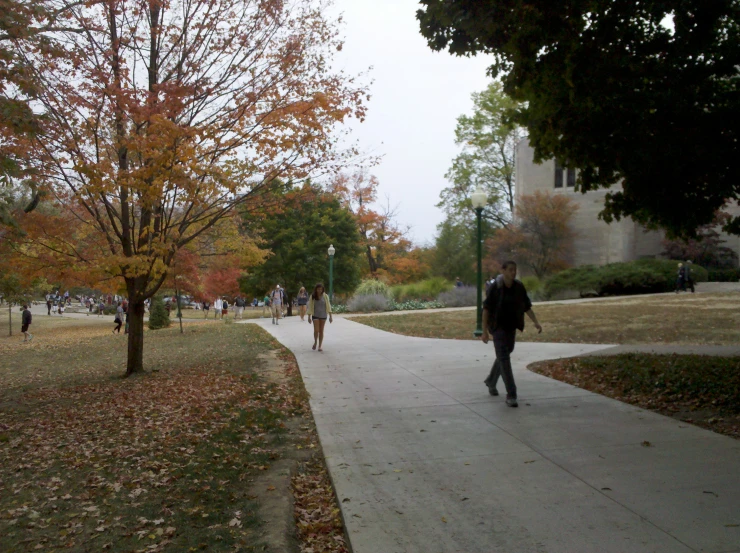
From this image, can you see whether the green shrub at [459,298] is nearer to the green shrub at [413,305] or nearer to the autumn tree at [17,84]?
the green shrub at [413,305]

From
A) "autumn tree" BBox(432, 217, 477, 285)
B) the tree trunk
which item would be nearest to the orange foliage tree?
"autumn tree" BBox(432, 217, 477, 285)

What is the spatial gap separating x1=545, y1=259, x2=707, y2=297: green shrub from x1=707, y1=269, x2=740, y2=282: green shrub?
1.64m

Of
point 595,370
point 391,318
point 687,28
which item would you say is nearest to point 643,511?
point 595,370

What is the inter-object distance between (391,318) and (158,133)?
1661 cm

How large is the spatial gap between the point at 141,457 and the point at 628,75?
24.2ft

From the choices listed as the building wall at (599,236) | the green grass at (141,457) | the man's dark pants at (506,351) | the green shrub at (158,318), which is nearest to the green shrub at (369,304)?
the green shrub at (158,318)

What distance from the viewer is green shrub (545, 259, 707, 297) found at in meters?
35.5

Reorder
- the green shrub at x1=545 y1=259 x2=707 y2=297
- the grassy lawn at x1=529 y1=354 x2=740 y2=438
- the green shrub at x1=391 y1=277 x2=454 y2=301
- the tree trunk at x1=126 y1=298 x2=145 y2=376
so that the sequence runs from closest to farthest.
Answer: the grassy lawn at x1=529 y1=354 x2=740 y2=438
the tree trunk at x1=126 y1=298 x2=145 y2=376
the green shrub at x1=545 y1=259 x2=707 y2=297
the green shrub at x1=391 y1=277 x2=454 y2=301

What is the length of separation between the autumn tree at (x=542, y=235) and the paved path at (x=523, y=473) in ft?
108

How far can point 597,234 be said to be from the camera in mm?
42625

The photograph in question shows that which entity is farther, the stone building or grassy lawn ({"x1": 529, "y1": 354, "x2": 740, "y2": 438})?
the stone building

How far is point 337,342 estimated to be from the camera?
17297 millimetres

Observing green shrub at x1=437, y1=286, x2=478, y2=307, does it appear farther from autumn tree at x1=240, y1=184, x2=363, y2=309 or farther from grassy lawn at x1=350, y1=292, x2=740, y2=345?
autumn tree at x1=240, y1=184, x2=363, y2=309

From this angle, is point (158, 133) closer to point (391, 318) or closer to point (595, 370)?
point (595, 370)
